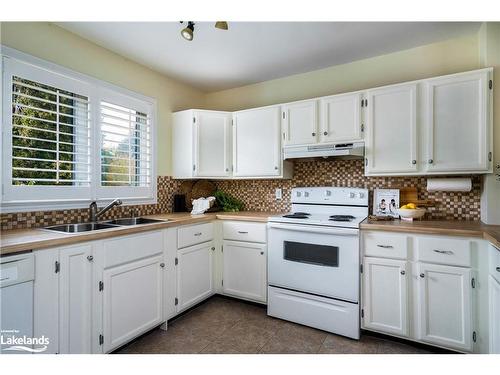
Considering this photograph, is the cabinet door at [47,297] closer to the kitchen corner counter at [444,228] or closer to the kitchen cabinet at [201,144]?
the kitchen cabinet at [201,144]

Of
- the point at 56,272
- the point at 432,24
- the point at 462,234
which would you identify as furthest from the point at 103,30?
the point at 462,234

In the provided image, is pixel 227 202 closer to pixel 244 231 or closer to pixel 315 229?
pixel 244 231

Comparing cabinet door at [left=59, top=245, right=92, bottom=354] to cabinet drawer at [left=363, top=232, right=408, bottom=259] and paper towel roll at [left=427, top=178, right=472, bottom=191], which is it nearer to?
cabinet drawer at [left=363, top=232, right=408, bottom=259]

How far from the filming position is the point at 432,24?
2090mm

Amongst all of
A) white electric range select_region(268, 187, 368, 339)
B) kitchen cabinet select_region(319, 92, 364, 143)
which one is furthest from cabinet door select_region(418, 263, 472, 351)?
kitchen cabinet select_region(319, 92, 364, 143)

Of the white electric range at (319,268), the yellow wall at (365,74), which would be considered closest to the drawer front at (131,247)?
the white electric range at (319,268)

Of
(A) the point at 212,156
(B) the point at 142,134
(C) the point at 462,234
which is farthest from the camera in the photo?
(A) the point at 212,156

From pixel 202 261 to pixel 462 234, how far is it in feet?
7.07

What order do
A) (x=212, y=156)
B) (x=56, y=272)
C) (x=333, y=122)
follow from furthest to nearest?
(x=212, y=156), (x=333, y=122), (x=56, y=272)

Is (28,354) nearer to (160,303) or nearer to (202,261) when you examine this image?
(160,303)

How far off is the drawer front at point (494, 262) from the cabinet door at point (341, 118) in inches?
49.2

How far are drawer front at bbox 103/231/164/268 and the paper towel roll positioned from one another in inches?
91.8

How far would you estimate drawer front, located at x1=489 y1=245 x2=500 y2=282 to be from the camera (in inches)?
60.1
